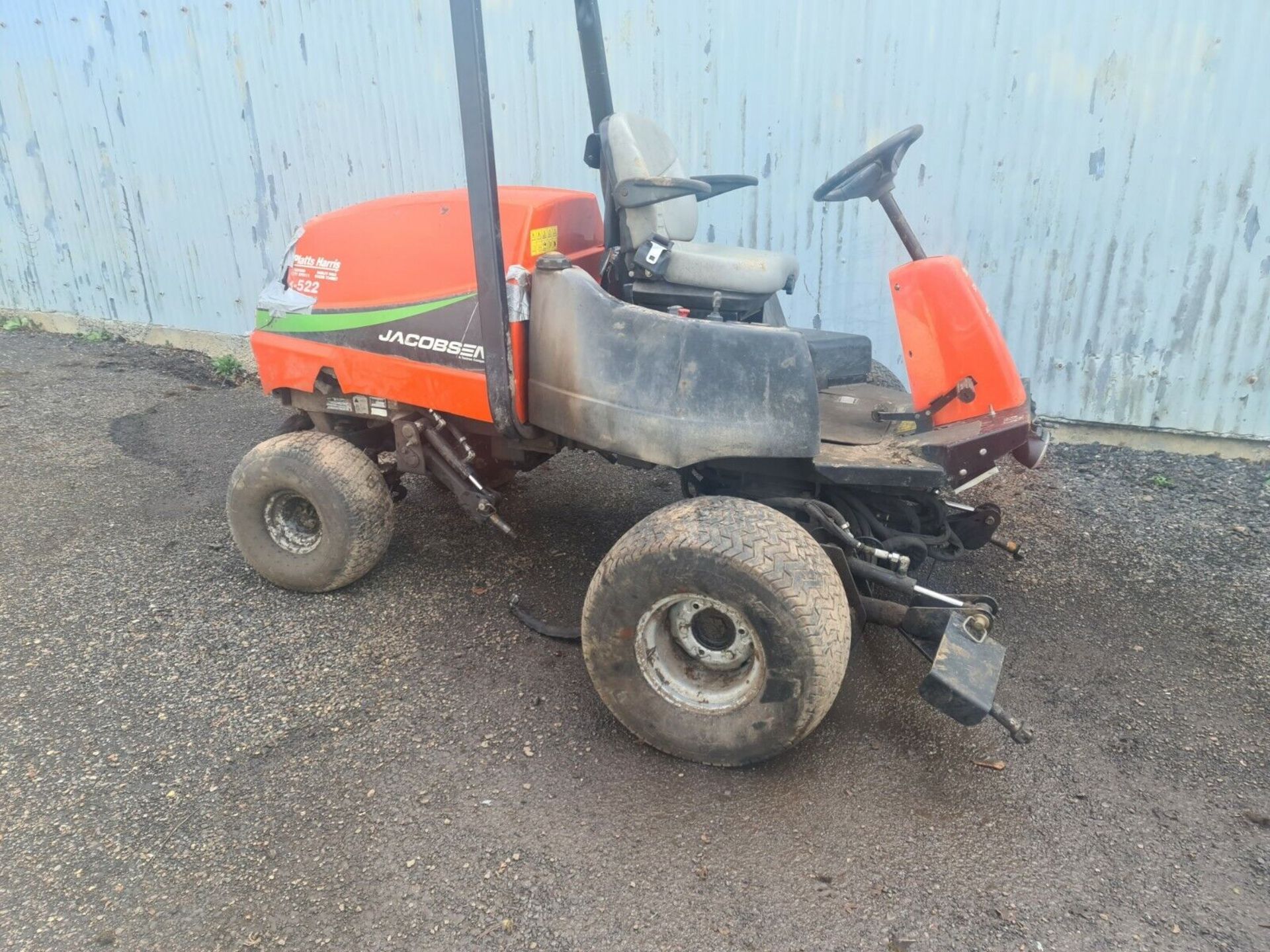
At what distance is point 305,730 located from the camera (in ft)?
8.77

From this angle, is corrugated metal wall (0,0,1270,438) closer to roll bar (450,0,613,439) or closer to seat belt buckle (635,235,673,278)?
seat belt buckle (635,235,673,278)

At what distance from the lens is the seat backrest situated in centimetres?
308

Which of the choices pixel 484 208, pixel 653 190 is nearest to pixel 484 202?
pixel 484 208

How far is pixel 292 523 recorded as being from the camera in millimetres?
3395

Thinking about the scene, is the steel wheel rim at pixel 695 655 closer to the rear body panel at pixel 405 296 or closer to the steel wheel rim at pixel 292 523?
the rear body panel at pixel 405 296

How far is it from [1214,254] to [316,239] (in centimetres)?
→ 432

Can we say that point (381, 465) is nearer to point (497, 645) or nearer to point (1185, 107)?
point (497, 645)

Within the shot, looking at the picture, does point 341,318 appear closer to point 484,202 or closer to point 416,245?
point 416,245

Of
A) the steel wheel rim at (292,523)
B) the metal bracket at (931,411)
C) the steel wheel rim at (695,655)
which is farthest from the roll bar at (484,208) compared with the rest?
the metal bracket at (931,411)

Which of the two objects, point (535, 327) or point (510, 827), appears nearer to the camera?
point (510, 827)

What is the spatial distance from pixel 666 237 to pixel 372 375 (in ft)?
3.77

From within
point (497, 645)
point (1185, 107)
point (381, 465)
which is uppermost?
point (1185, 107)

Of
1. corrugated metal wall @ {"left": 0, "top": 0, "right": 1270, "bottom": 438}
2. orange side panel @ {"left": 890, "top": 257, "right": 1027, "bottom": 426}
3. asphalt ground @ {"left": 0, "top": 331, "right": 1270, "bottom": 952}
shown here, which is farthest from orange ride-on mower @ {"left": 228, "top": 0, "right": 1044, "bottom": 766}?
corrugated metal wall @ {"left": 0, "top": 0, "right": 1270, "bottom": 438}

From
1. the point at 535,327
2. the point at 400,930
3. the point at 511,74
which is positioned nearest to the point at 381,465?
the point at 535,327
